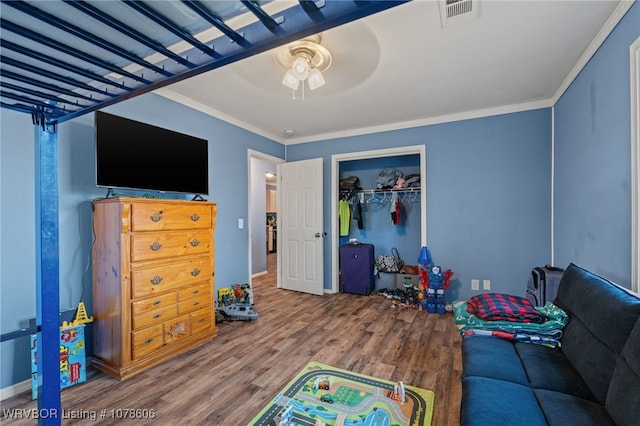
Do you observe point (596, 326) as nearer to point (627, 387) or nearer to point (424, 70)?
point (627, 387)

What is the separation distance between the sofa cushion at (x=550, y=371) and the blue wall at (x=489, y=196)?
2046 millimetres

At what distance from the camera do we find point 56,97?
30.6 inches

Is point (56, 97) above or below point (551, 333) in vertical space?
above

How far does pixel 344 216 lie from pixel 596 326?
362cm

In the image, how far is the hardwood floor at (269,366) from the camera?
175 centimetres

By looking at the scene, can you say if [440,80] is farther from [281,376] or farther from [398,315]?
[281,376]

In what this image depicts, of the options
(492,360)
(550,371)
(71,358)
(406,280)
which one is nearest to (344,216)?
(406,280)

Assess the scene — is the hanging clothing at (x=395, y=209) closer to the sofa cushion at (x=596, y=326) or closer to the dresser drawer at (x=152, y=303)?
the sofa cushion at (x=596, y=326)

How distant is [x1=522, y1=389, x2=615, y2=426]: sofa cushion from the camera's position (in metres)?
1.03

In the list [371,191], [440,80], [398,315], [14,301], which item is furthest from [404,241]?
[14,301]

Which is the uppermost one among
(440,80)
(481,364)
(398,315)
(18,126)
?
(440,80)

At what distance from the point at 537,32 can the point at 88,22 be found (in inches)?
106

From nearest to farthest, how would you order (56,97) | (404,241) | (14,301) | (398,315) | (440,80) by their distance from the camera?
(56,97), (14,301), (440,80), (398,315), (404,241)

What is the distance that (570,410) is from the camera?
3.58ft
